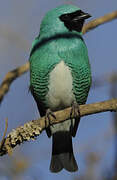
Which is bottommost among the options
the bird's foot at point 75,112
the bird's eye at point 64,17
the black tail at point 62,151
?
the black tail at point 62,151

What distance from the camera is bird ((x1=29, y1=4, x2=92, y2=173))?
145 inches

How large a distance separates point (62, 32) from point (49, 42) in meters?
0.17

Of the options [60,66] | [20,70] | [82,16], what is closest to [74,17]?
[82,16]

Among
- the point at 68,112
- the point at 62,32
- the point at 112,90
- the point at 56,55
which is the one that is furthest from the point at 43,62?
the point at 112,90

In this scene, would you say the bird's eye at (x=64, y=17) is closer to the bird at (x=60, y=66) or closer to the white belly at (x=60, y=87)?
the bird at (x=60, y=66)

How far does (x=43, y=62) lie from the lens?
148 inches

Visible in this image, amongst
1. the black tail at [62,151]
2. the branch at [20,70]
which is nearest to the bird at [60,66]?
the black tail at [62,151]

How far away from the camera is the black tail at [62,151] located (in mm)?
4117

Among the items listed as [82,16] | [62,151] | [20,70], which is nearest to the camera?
[20,70]

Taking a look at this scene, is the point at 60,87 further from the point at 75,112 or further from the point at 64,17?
the point at 64,17

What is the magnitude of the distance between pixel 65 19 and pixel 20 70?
3.04ft

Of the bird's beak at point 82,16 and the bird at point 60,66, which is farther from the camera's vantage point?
the bird's beak at point 82,16

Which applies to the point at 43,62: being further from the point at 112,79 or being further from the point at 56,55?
the point at 112,79

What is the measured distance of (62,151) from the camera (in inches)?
167
